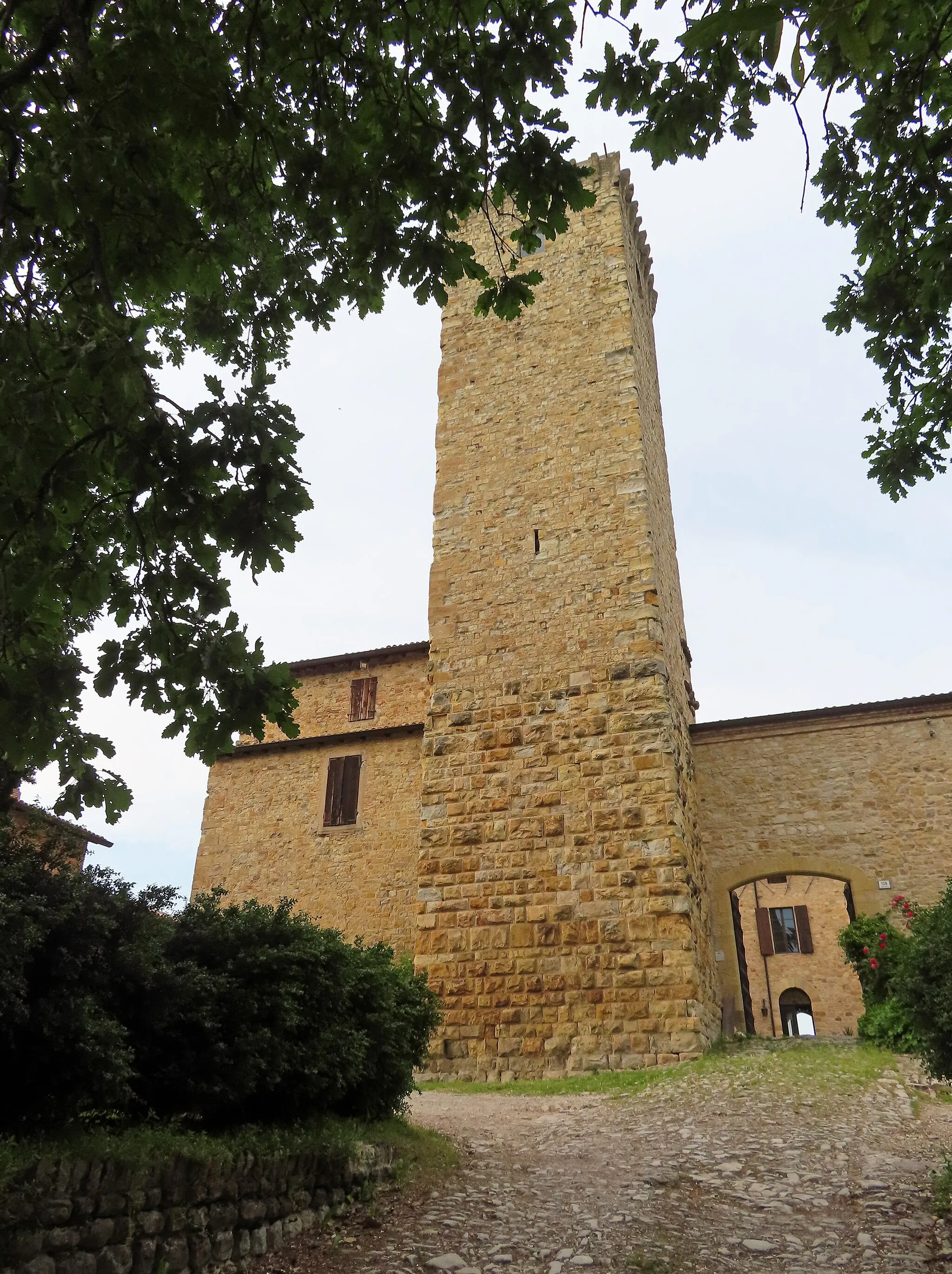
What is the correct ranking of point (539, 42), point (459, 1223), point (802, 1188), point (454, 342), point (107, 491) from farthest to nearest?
point (454, 342)
point (802, 1188)
point (459, 1223)
point (107, 491)
point (539, 42)

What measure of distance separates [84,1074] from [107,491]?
2332 mm

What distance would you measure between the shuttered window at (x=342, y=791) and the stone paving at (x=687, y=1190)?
268 inches

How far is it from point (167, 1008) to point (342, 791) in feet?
33.2

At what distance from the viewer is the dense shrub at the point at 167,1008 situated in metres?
3.11

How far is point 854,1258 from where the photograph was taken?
3615mm

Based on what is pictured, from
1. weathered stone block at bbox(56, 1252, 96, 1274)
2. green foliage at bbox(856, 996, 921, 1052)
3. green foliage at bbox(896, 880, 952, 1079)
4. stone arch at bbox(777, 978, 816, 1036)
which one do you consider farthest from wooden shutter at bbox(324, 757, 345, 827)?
stone arch at bbox(777, 978, 816, 1036)

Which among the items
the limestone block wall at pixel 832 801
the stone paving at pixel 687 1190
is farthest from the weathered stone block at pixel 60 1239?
the limestone block wall at pixel 832 801

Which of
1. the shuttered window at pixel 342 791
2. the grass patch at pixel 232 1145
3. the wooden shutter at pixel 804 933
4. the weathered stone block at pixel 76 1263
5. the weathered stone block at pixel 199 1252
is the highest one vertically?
the shuttered window at pixel 342 791

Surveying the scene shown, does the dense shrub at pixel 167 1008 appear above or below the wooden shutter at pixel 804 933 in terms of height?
below

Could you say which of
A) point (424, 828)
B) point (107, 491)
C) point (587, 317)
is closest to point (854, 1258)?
point (107, 491)

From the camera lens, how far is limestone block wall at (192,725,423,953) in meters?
12.8

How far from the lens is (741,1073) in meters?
7.38

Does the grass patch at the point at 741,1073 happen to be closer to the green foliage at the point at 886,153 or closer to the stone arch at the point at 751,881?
the stone arch at the point at 751,881

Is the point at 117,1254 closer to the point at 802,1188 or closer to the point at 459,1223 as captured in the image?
the point at 459,1223
